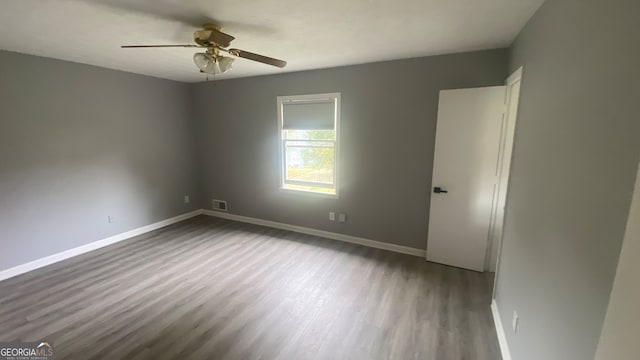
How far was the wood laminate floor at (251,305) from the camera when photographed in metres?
2.08

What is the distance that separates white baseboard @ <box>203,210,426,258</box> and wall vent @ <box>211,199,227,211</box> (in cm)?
8

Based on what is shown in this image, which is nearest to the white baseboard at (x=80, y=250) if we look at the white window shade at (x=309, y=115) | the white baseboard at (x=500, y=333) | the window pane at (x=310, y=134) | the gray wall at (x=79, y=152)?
the gray wall at (x=79, y=152)

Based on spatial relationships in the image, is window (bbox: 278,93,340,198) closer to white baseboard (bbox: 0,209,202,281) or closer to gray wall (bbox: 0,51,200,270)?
gray wall (bbox: 0,51,200,270)

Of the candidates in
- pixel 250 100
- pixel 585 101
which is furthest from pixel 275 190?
pixel 585 101

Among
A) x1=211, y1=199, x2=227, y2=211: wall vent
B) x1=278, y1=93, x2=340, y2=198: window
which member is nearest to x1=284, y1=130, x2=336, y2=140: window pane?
x1=278, y1=93, x2=340, y2=198: window

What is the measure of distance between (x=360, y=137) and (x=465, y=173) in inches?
54.0

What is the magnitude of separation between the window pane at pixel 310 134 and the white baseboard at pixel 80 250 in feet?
8.50

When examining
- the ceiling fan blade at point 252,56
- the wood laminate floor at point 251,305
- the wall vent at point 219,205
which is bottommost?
the wood laminate floor at point 251,305

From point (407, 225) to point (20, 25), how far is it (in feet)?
14.0

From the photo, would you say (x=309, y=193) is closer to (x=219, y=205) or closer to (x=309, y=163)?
(x=309, y=163)

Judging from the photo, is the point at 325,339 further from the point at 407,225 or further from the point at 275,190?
the point at 275,190

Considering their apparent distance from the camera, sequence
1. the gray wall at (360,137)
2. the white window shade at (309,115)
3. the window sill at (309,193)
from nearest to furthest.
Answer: the gray wall at (360,137)
the white window shade at (309,115)
the window sill at (309,193)

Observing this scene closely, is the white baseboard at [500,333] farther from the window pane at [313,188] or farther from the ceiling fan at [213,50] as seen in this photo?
the ceiling fan at [213,50]

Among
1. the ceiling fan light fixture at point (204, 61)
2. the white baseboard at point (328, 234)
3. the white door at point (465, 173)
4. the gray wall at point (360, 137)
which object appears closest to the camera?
→ the ceiling fan light fixture at point (204, 61)
